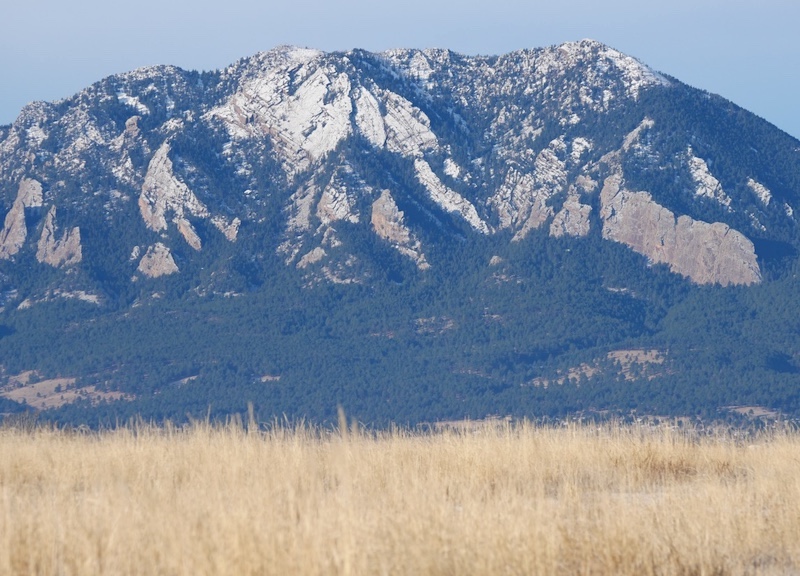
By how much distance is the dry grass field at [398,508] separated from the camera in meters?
8.57

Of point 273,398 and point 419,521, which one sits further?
point 273,398

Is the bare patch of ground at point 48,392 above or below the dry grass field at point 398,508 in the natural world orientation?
below

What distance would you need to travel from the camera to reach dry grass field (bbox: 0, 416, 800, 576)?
8.57 m

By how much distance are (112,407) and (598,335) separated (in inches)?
3096

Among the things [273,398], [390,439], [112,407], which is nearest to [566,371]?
[273,398]

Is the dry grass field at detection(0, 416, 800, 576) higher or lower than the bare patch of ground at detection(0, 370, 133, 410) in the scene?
higher

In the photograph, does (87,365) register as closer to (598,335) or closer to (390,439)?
(598,335)

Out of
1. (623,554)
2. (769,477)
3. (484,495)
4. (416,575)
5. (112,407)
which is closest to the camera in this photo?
(416,575)

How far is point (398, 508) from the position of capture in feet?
32.9

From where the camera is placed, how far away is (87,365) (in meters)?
194

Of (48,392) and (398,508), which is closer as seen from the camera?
(398,508)

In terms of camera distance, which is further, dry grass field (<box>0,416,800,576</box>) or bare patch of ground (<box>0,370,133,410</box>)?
bare patch of ground (<box>0,370,133,410</box>)

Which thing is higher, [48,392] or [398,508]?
[398,508]

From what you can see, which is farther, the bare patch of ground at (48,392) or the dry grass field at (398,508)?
the bare patch of ground at (48,392)
